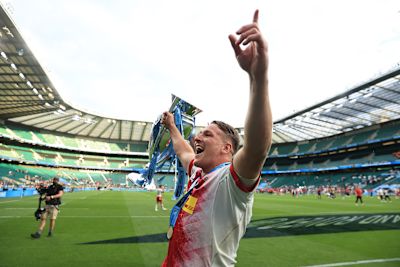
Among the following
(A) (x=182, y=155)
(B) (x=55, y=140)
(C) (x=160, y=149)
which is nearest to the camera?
(A) (x=182, y=155)

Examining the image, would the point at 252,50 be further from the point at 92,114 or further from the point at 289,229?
the point at 92,114

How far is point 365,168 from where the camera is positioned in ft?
162

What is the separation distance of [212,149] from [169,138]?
285cm

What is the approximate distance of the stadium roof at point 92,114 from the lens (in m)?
25.5

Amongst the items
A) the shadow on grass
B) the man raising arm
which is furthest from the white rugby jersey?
the shadow on grass

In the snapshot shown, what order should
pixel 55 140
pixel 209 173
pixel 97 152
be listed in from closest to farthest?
pixel 209 173, pixel 55 140, pixel 97 152

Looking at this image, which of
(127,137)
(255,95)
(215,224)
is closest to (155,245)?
(215,224)

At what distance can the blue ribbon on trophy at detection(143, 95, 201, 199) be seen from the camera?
443 centimetres

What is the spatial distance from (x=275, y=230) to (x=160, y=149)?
7.13m

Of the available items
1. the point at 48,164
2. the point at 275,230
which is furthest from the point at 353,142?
the point at 48,164

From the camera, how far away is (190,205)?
1.73m

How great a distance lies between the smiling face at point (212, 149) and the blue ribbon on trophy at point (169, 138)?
2.43 metres

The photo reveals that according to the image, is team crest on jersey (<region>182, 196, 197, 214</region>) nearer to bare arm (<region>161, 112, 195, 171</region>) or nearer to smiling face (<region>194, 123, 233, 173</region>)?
smiling face (<region>194, 123, 233, 173</region>)

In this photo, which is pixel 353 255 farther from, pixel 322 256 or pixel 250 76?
pixel 250 76
